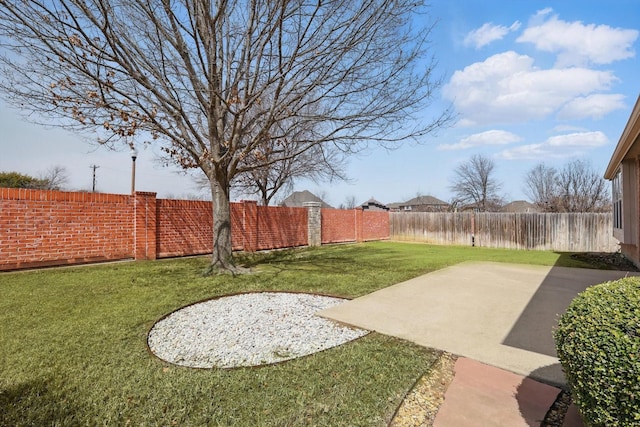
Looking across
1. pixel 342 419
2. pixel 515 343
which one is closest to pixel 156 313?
pixel 342 419

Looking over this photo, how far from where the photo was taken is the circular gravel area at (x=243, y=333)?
3.01m

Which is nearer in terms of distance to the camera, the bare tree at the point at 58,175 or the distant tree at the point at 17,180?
the distant tree at the point at 17,180

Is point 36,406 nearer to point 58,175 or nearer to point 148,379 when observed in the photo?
point 148,379

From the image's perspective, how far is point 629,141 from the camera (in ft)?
22.9

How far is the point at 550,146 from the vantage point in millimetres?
22812

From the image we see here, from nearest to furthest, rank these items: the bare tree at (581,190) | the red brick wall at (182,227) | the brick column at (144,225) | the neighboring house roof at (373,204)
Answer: the brick column at (144,225) → the red brick wall at (182,227) → the bare tree at (581,190) → the neighboring house roof at (373,204)

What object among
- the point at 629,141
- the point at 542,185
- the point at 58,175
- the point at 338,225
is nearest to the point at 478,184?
the point at 542,185

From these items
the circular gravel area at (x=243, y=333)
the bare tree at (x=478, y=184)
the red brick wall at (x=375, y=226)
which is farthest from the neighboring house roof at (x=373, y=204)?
the circular gravel area at (x=243, y=333)

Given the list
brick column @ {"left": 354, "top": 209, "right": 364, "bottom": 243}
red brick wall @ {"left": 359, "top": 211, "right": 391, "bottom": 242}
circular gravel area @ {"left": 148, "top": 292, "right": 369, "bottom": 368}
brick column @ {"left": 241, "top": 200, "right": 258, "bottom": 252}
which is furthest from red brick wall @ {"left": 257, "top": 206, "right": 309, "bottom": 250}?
circular gravel area @ {"left": 148, "top": 292, "right": 369, "bottom": 368}

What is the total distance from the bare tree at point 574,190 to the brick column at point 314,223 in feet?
72.5

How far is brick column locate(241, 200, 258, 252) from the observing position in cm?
1214

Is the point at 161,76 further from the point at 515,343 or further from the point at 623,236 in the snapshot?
the point at 623,236

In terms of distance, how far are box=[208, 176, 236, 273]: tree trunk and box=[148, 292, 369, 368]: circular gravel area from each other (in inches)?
91.0

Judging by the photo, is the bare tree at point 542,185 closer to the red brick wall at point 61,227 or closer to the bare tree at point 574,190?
the bare tree at point 574,190
